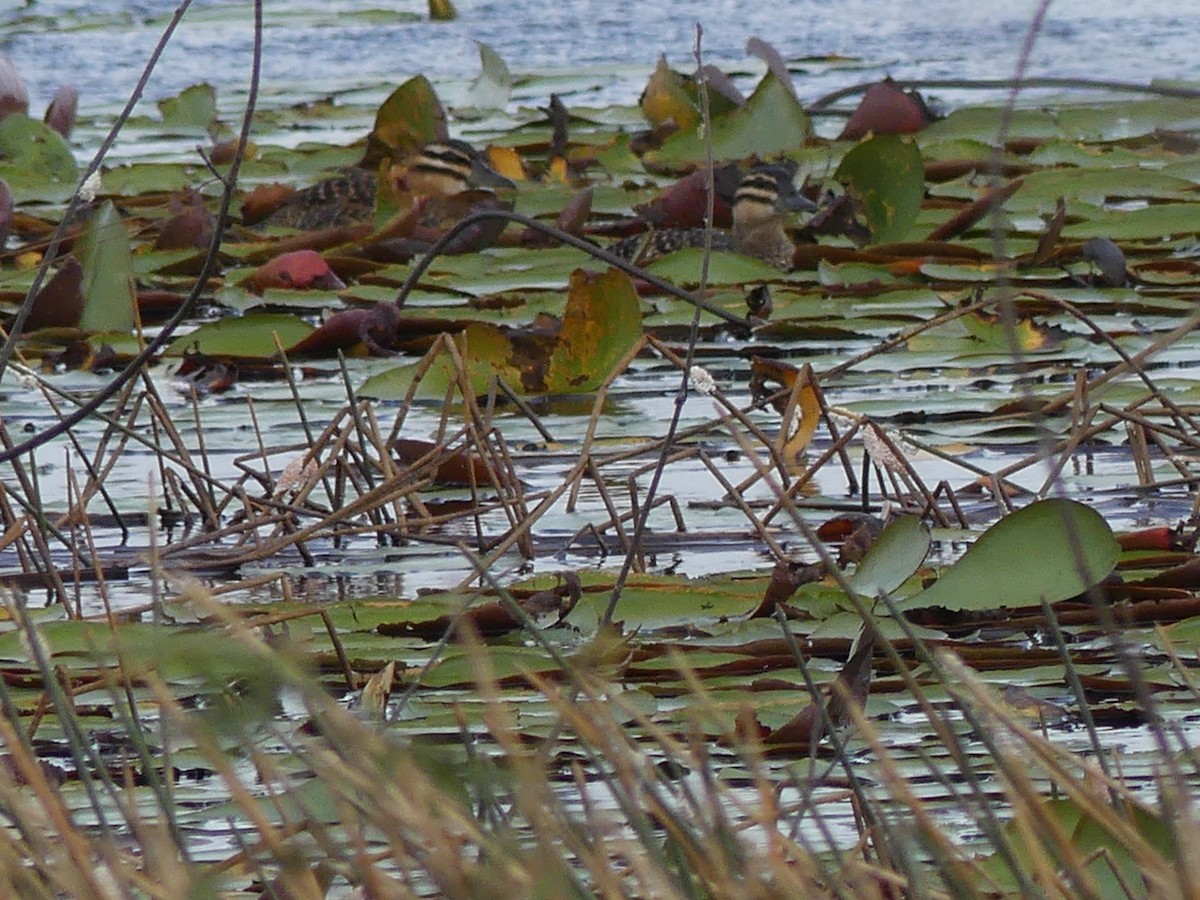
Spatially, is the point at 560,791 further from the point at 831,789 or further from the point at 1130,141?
the point at 1130,141

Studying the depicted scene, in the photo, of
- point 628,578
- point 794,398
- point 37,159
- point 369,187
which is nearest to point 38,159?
point 37,159

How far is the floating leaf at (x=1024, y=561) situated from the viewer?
252cm

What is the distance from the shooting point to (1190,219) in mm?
5789

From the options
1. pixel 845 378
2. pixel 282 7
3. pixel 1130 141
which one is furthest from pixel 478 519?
pixel 282 7

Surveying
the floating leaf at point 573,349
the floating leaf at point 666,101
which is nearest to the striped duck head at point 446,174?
the floating leaf at point 666,101

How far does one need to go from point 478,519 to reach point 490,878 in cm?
201

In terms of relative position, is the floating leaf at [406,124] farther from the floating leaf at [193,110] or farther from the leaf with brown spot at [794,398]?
the leaf with brown spot at [794,398]

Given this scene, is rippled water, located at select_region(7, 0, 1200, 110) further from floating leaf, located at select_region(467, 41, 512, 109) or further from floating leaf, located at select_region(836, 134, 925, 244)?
floating leaf, located at select_region(836, 134, 925, 244)

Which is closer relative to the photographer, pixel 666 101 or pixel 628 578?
pixel 628 578

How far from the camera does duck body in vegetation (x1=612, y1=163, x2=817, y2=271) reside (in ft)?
18.5

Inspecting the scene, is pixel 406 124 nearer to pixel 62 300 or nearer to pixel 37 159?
pixel 37 159

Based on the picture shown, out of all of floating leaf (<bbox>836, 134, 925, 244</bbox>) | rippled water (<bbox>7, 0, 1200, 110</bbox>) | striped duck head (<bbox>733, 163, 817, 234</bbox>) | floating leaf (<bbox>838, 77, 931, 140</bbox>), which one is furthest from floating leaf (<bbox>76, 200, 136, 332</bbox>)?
rippled water (<bbox>7, 0, 1200, 110</bbox>)

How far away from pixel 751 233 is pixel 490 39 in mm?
6017

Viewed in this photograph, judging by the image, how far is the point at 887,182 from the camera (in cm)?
573
